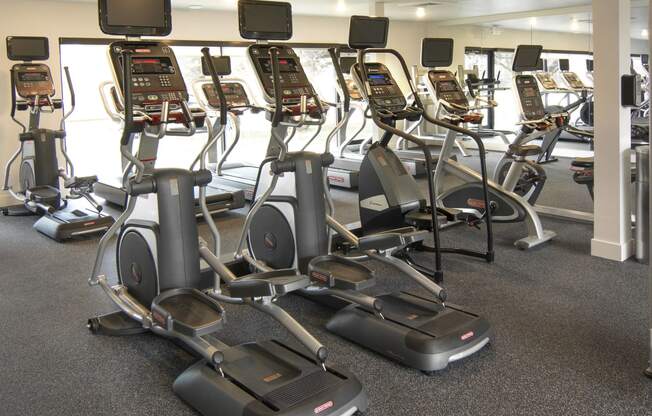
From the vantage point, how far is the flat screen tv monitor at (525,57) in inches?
253

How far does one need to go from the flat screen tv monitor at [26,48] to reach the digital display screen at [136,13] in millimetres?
4049

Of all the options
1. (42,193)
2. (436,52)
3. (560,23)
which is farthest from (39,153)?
(560,23)

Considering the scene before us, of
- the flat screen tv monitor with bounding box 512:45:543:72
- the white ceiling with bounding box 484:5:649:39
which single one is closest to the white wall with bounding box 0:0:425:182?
the white ceiling with bounding box 484:5:649:39

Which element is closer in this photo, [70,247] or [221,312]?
[221,312]

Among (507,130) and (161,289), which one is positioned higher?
(507,130)

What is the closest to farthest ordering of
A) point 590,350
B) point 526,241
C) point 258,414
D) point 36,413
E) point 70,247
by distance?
1. point 258,414
2. point 36,413
3. point 590,350
4. point 526,241
5. point 70,247

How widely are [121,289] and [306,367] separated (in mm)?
1457

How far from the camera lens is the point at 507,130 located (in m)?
10.8

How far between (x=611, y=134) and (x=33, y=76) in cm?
589

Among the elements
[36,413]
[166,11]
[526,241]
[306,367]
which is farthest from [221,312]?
[526,241]

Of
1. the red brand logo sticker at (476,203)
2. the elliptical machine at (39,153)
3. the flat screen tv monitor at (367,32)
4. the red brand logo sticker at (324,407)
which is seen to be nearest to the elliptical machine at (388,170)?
the flat screen tv monitor at (367,32)

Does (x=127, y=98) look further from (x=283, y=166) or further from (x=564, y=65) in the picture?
(x=564, y=65)

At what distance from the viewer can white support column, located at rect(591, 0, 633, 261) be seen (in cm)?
472

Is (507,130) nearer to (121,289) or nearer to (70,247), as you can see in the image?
(70,247)
